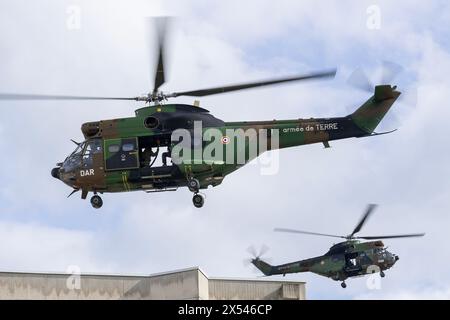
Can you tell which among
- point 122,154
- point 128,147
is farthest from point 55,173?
point 128,147

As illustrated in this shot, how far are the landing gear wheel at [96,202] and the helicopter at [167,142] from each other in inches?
1.7

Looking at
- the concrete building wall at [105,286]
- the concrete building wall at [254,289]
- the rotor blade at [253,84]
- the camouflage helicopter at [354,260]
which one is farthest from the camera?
the camouflage helicopter at [354,260]

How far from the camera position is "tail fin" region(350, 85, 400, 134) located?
51344 mm

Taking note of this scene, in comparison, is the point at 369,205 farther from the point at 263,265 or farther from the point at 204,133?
the point at 204,133

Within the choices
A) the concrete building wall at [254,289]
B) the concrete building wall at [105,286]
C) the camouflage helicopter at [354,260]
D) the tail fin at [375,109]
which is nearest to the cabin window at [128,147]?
the concrete building wall at [105,286]

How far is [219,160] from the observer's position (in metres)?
50.4

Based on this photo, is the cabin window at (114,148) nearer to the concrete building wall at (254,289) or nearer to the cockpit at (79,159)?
the cockpit at (79,159)

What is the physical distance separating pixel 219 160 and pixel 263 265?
80.0 ft

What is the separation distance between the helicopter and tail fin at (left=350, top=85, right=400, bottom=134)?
0.14 feet

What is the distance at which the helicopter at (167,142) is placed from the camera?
165 feet

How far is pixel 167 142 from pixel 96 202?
4093mm

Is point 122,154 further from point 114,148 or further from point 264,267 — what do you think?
point 264,267

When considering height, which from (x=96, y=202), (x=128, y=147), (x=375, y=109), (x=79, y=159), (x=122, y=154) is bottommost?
(x=96, y=202)

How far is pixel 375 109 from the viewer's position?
51.9 m
